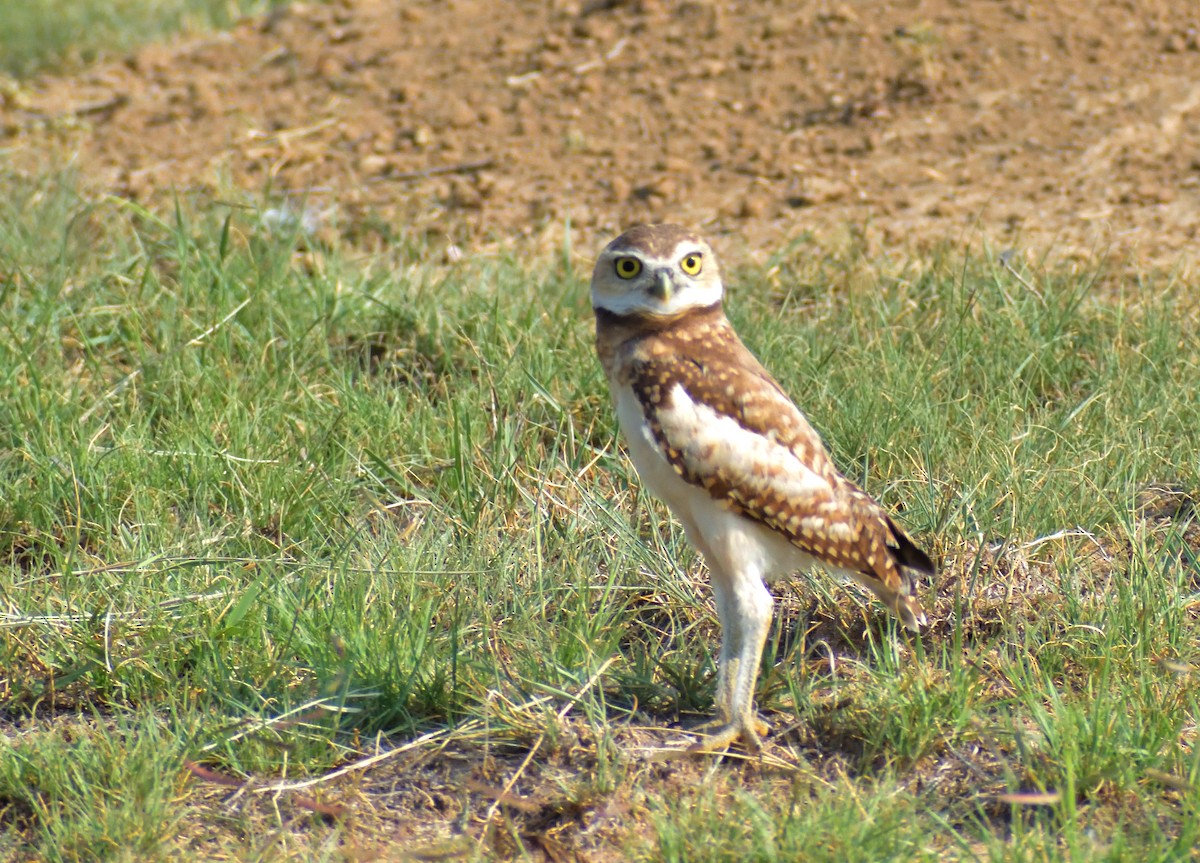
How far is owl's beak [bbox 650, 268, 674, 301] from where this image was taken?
3648 mm

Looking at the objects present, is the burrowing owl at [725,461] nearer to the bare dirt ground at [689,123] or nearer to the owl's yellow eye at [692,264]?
the owl's yellow eye at [692,264]

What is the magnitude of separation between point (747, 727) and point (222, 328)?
269cm

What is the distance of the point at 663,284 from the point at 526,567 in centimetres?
102

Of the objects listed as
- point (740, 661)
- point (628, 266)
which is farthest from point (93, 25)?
point (740, 661)

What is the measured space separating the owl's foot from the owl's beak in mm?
1090

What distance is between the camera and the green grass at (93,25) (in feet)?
27.7

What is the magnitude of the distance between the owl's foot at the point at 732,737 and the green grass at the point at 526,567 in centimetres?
Result: 6

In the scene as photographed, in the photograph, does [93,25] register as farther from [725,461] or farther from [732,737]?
[732,737]

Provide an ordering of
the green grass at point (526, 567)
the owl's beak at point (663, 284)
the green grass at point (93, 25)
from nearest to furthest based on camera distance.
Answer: the green grass at point (526, 567) → the owl's beak at point (663, 284) → the green grass at point (93, 25)

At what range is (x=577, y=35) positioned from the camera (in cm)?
761

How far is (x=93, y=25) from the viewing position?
8891 millimetres

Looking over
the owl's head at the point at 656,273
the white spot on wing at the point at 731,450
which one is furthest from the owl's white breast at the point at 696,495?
the owl's head at the point at 656,273

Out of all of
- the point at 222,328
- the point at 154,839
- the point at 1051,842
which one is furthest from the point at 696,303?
the point at 222,328

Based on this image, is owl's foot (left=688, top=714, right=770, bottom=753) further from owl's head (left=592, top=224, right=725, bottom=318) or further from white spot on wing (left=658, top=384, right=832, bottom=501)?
owl's head (left=592, top=224, right=725, bottom=318)
